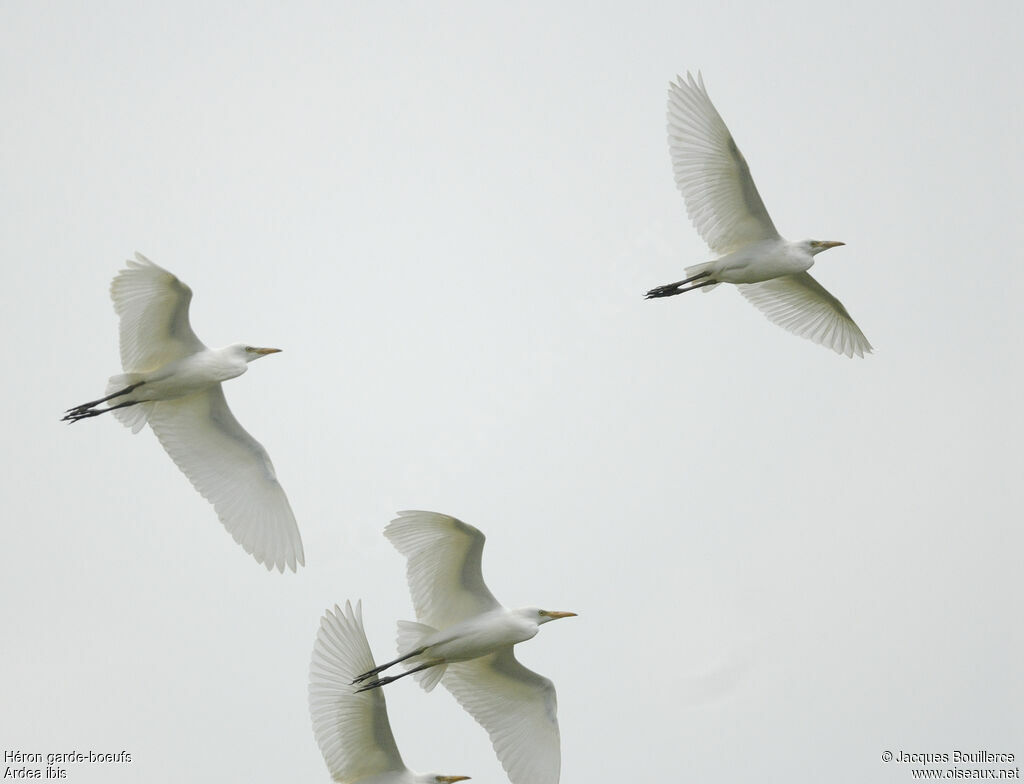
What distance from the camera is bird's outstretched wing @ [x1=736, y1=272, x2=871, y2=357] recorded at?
22297mm

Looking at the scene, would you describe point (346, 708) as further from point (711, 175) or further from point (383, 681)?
point (711, 175)

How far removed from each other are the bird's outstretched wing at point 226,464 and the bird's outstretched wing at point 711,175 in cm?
690

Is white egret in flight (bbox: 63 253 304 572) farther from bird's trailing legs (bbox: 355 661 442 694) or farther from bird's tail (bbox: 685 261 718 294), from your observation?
bird's tail (bbox: 685 261 718 294)

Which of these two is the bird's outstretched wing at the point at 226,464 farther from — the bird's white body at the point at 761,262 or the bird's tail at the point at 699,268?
the bird's white body at the point at 761,262

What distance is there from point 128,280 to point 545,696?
742 centimetres

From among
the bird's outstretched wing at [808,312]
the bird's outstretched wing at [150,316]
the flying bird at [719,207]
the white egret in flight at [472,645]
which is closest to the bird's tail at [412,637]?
the white egret in flight at [472,645]

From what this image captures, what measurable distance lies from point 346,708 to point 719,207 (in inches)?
336

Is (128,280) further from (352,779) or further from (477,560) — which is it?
(352,779)

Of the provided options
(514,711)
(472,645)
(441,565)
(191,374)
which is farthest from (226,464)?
(514,711)

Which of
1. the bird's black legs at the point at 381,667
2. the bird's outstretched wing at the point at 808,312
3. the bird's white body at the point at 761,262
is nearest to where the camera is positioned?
the bird's black legs at the point at 381,667

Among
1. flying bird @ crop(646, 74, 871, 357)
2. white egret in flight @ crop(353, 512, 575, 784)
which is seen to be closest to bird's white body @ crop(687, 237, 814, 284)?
flying bird @ crop(646, 74, 871, 357)

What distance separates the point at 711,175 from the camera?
20562mm

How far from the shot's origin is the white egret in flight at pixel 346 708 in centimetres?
1780

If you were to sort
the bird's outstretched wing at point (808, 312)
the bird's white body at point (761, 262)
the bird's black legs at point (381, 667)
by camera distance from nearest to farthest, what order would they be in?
the bird's black legs at point (381, 667)
the bird's white body at point (761, 262)
the bird's outstretched wing at point (808, 312)
